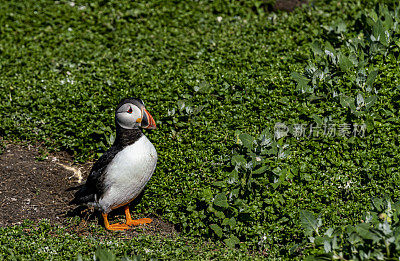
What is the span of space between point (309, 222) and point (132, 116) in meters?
2.36

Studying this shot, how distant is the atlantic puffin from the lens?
5426 millimetres

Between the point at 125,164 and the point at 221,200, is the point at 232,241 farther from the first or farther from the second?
the point at 125,164

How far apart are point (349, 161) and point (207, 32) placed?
4.22m

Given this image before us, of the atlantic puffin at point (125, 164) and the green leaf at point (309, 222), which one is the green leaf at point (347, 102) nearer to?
the green leaf at point (309, 222)

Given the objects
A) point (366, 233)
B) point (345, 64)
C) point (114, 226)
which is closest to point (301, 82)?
point (345, 64)

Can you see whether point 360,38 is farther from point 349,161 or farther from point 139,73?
point 139,73

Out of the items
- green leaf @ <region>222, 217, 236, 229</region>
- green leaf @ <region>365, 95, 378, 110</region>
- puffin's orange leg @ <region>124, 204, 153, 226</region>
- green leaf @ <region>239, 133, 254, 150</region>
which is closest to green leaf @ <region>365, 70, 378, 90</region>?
green leaf @ <region>365, 95, 378, 110</region>

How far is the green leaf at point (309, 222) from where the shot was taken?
16.3 feet

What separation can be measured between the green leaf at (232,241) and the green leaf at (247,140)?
116 centimetres

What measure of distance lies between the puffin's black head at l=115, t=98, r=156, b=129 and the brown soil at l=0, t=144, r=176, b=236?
1259 mm

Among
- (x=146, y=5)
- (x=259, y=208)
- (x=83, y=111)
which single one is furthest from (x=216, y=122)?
(x=146, y=5)

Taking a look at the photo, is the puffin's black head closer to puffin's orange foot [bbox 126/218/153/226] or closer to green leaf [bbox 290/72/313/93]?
puffin's orange foot [bbox 126/218/153/226]

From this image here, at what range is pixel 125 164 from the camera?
5.39 metres

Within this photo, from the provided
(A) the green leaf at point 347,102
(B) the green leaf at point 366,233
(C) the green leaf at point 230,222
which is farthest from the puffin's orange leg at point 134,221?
(A) the green leaf at point 347,102
